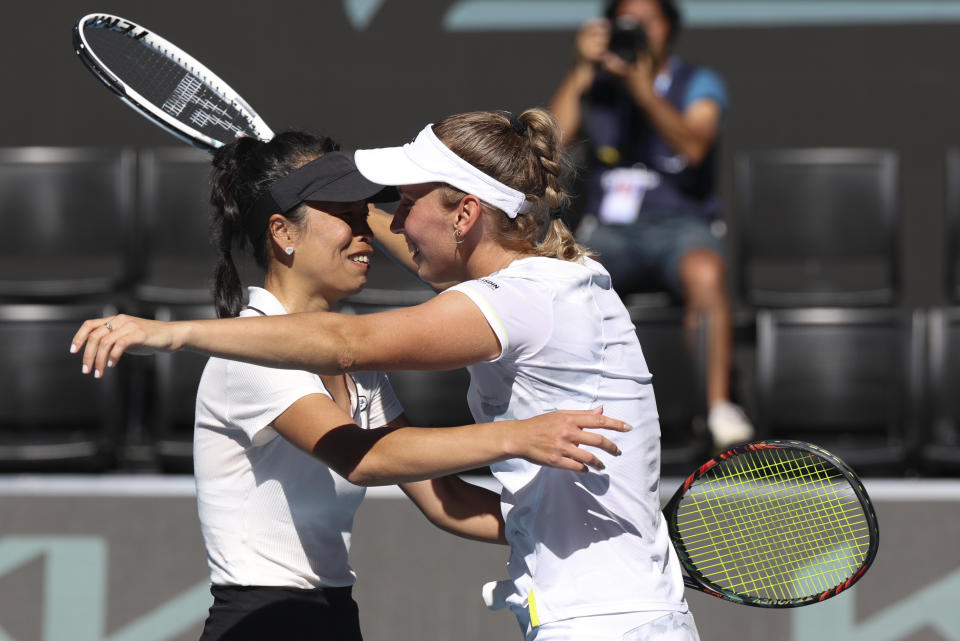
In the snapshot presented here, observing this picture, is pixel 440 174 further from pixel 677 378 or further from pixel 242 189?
pixel 677 378

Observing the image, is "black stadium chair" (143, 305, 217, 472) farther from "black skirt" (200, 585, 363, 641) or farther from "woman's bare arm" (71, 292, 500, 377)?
"woman's bare arm" (71, 292, 500, 377)

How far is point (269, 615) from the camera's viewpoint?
2.20 meters

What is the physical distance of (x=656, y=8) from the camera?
15.0 ft

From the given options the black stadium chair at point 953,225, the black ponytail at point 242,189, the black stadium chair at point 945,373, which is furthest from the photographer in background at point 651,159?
the black ponytail at point 242,189

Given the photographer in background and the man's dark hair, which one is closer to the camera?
the photographer in background

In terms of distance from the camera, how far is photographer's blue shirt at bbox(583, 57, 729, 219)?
14.8 feet

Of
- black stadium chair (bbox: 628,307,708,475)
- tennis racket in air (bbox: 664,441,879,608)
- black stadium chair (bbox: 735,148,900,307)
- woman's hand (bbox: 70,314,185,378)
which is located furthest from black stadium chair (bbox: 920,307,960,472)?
woman's hand (bbox: 70,314,185,378)

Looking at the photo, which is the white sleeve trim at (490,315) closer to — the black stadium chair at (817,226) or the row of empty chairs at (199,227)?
the row of empty chairs at (199,227)

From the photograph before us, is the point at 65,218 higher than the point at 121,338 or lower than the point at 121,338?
lower

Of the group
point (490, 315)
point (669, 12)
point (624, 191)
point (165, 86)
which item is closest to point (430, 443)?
point (490, 315)

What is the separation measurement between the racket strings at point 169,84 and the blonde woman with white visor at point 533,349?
2.34 ft

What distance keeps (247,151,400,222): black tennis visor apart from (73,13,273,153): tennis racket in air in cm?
42

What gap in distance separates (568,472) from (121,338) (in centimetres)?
70

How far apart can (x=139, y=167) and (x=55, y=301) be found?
79cm
